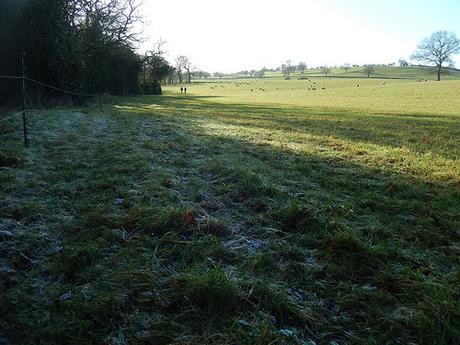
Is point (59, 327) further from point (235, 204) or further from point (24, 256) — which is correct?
point (235, 204)

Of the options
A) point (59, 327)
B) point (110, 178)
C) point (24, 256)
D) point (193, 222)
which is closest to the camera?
point (59, 327)

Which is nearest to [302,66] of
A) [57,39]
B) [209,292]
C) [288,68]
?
[288,68]

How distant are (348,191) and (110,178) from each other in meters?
3.78

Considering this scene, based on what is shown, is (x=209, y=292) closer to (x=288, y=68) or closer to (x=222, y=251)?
(x=222, y=251)

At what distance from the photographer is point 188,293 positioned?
8.95ft

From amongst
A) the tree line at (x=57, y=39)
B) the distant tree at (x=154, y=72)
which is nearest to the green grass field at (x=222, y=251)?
the tree line at (x=57, y=39)

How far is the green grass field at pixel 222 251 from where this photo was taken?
247 cm

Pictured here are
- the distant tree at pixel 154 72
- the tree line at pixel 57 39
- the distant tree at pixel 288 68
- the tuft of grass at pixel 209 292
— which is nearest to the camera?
the tuft of grass at pixel 209 292

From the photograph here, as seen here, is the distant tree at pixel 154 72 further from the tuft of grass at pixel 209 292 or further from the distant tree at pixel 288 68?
the distant tree at pixel 288 68

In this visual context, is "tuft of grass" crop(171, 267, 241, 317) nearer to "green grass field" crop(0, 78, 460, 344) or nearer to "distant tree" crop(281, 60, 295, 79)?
"green grass field" crop(0, 78, 460, 344)

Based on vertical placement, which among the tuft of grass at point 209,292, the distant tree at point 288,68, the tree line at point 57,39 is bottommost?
the tuft of grass at point 209,292

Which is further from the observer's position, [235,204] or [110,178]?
[110,178]

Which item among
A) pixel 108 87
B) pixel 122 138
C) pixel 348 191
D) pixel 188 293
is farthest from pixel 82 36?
pixel 188 293

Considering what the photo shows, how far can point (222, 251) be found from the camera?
11.3 ft
